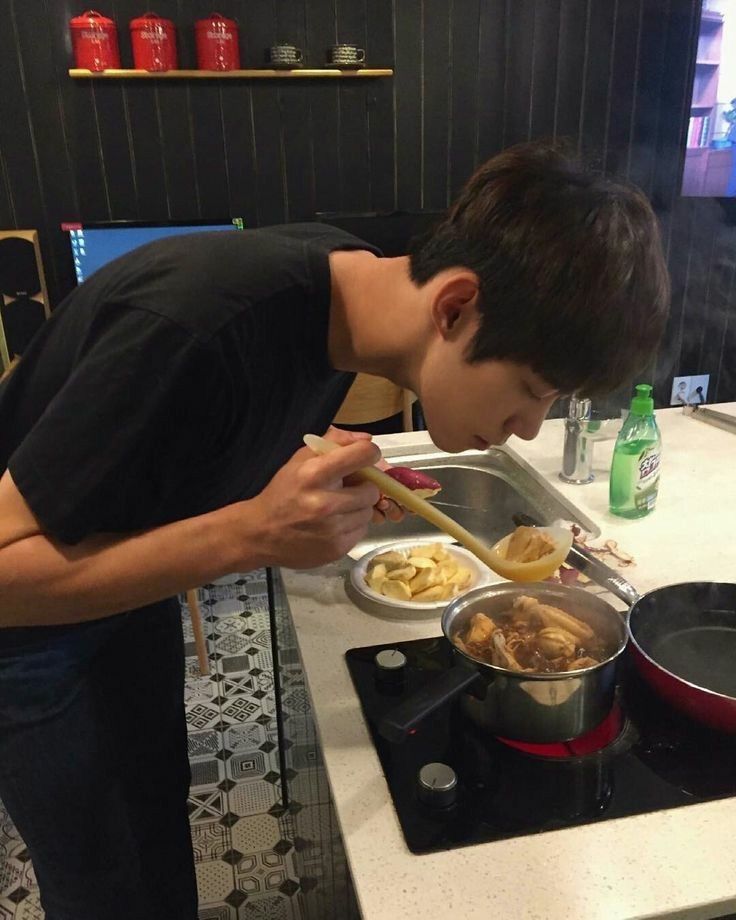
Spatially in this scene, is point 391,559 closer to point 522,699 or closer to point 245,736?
point 522,699

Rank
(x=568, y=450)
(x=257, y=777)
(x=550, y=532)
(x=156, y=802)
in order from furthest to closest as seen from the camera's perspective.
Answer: (x=257, y=777)
(x=568, y=450)
(x=156, y=802)
(x=550, y=532)

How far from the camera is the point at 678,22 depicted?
321cm

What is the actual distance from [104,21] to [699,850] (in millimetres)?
3019

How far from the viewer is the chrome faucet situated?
1465mm

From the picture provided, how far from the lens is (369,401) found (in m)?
2.31

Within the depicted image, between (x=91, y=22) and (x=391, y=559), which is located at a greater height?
(x=91, y=22)

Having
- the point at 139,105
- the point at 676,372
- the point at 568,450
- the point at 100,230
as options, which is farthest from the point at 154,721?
the point at 676,372

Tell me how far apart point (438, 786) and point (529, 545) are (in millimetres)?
436

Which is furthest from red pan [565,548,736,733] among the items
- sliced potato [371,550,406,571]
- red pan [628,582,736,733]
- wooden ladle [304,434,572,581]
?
sliced potato [371,550,406,571]

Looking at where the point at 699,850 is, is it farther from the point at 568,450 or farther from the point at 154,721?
the point at 568,450

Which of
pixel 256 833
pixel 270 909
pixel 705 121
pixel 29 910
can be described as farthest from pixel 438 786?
pixel 705 121

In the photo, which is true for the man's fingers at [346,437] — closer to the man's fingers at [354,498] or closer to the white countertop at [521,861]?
the man's fingers at [354,498]

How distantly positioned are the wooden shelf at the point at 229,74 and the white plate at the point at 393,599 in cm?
230

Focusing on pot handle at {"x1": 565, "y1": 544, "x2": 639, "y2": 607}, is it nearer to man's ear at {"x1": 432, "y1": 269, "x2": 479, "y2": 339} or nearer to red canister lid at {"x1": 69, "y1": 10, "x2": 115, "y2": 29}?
man's ear at {"x1": 432, "y1": 269, "x2": 479, "y2": 339}
